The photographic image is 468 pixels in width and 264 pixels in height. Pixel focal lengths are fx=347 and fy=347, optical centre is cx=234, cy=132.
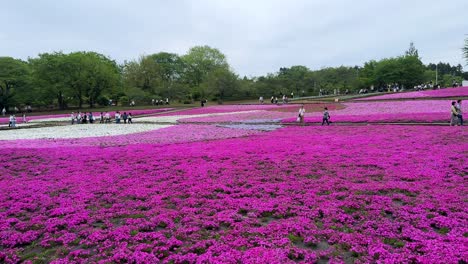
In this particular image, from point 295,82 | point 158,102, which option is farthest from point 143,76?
point 295,82

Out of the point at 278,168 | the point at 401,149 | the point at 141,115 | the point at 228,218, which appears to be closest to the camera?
the point at 228,218

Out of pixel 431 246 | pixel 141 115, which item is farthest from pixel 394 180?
pixel 141 115

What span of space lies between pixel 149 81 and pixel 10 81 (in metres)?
31.4

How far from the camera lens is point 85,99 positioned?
300 feet

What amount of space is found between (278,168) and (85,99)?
8773cm

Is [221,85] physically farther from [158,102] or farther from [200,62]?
[200,62]

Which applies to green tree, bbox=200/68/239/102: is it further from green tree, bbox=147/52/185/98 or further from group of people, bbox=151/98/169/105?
green tree, bbox=147/52/185/98

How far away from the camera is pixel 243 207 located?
9.74m

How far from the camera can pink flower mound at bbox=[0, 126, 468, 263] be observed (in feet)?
23.2

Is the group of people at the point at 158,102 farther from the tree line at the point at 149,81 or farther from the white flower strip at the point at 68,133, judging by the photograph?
the white flower strip at the point at 68,133

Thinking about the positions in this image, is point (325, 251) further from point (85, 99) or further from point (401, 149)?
point (85, 99)

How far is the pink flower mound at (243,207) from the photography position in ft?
23.2

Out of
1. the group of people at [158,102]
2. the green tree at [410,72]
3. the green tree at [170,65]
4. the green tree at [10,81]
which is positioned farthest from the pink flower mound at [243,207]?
the green tree at [170,65]

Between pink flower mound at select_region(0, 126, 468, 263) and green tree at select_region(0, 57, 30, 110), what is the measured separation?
68.6 meters
